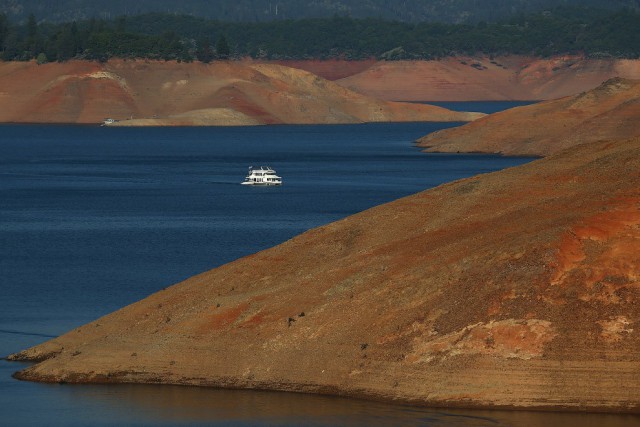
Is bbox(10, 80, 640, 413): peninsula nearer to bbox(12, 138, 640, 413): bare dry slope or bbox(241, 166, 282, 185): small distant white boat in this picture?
bbox(12, 138, 640, 413): bare dry slope

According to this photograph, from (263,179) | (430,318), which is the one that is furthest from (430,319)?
(263,179)

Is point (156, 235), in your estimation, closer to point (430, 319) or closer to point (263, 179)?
point (263, 179)

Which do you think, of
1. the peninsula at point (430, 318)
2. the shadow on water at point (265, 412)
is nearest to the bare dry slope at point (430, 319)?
the peninsula at point (430, 318)

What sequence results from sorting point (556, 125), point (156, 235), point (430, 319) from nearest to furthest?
point (430, 319), point (156, 235), point (556, 125)

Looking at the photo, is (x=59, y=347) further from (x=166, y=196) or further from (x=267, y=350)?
(x=166, y=196)

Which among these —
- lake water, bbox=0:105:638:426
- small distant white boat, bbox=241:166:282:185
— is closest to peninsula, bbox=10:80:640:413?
lake water, bbox=0:105:638:426

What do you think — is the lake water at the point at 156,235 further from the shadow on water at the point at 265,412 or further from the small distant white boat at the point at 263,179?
the small distant white boat at the point at 263,179
